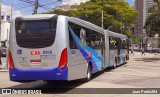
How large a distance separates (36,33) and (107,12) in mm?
61244

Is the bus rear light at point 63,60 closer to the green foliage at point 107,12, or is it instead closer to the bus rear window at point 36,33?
the bus rear window at point 36,33

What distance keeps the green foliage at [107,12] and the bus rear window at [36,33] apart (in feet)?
187

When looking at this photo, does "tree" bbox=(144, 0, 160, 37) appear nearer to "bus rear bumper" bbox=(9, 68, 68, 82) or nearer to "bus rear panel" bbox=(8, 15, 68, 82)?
"bus rear panel" bbox=(8, 15, 68, 82)

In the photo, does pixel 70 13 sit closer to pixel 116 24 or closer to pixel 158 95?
pixel 116 24

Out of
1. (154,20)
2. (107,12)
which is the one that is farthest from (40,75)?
(107,12)

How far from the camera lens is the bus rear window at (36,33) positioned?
42.1ft

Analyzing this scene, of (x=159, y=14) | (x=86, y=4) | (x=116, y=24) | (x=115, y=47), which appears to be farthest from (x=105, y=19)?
(x=115, y=47)

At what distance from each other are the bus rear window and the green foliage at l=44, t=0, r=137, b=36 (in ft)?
187

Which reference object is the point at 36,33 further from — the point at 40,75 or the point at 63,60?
the point at 40,75

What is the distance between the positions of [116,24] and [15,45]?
5872cm

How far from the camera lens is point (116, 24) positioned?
70.8 metres

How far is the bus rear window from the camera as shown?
42.1 ft

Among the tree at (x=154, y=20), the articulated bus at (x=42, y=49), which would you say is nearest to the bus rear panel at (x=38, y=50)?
the articulated bus at (x=42, y=49)

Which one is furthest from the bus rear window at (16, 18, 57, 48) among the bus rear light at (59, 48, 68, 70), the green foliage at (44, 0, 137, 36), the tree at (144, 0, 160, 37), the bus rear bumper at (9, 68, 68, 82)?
the green foliage at (44, 0, 137, 36)
